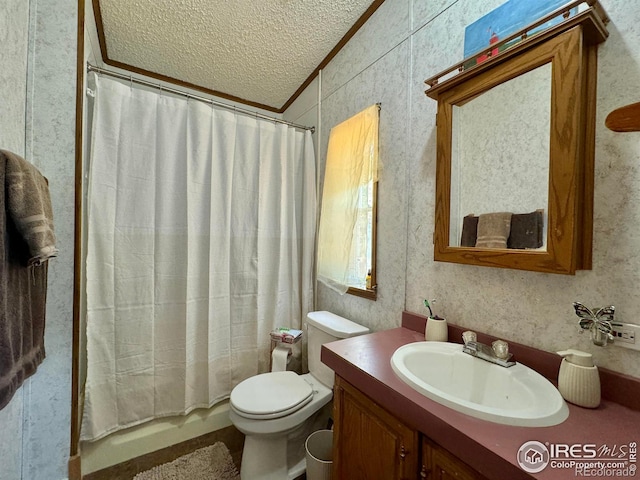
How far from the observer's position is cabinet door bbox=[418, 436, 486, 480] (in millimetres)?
641

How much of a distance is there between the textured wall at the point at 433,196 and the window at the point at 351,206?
0.07m

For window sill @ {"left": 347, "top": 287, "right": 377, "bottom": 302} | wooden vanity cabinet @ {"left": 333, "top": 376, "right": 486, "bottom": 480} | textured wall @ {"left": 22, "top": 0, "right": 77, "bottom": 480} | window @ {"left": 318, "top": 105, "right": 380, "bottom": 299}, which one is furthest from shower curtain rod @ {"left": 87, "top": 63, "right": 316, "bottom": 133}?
wooden vanity cabinet @ {"left": 333, "top": 376, "right": 486, "bottom": 480}

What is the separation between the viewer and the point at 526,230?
930mm

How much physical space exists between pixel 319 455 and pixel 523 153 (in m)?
1.63

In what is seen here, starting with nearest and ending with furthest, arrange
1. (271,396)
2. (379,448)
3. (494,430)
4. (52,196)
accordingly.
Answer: (494,430) < (379,448) < (52,196) < (271,396)

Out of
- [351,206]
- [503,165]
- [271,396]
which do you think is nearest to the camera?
[503,165]

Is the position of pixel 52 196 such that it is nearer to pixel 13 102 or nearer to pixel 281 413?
pixel 13 102

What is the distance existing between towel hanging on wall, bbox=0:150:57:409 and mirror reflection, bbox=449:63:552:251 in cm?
138

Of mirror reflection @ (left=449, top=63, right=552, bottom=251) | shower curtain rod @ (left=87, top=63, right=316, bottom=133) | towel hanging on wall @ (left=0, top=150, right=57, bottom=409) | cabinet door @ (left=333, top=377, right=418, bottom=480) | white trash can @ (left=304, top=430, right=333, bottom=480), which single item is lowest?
white trash can @ (left=304, top=430, right=333, bottom=480)

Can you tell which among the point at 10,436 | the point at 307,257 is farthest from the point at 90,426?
the point at 307,257

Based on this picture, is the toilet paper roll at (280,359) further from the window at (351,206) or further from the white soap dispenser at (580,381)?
the white soap dispenser at (580,381)

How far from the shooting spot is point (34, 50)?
3.77ft

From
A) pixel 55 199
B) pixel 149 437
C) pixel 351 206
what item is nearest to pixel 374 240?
pixel 351 206

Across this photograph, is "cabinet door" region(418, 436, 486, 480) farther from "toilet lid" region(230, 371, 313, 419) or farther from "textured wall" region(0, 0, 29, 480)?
"textured wall" region(0, 0, 29, 480)
